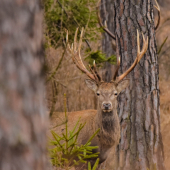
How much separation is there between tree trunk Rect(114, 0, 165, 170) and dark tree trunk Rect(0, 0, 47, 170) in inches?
147

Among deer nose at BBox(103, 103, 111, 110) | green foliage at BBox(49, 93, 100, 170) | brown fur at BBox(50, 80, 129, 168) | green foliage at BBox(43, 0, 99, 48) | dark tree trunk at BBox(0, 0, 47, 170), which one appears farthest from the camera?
green foliage at BBox(43, 0, 99, 48)

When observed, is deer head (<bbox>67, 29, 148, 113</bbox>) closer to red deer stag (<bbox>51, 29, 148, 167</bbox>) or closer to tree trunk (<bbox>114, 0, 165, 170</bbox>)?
red deer stag (<bbox>51, 29, 148, 167</bbox>)

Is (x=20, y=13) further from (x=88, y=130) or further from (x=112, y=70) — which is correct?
(x=112, y=70)

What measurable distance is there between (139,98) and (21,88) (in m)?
3.90

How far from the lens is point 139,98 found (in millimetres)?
5234

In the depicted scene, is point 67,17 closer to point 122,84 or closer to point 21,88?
point 122,84

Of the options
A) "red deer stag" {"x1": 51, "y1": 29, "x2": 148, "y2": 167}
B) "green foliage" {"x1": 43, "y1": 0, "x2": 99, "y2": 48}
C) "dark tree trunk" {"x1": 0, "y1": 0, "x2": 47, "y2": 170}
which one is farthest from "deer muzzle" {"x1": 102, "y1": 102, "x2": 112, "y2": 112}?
"dark tree trunk" {"x1": 0, "y1": 0, "x2": 47, "y2": 170}

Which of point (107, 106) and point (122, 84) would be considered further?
point (122, 84)

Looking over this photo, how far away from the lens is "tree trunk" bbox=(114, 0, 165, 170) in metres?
5.21

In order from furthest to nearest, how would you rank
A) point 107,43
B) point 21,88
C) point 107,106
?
point 107,43 < point 107,106 < point 21,88

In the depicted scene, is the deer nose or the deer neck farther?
the deer neck

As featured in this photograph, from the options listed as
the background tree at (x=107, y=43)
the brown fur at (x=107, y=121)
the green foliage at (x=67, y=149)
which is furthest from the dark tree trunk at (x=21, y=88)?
the background tree at (x=107, y=43)

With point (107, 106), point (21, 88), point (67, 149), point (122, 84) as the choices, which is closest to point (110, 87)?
point (122, 84)

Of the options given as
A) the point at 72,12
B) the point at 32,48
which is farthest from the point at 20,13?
the point at 72,12
